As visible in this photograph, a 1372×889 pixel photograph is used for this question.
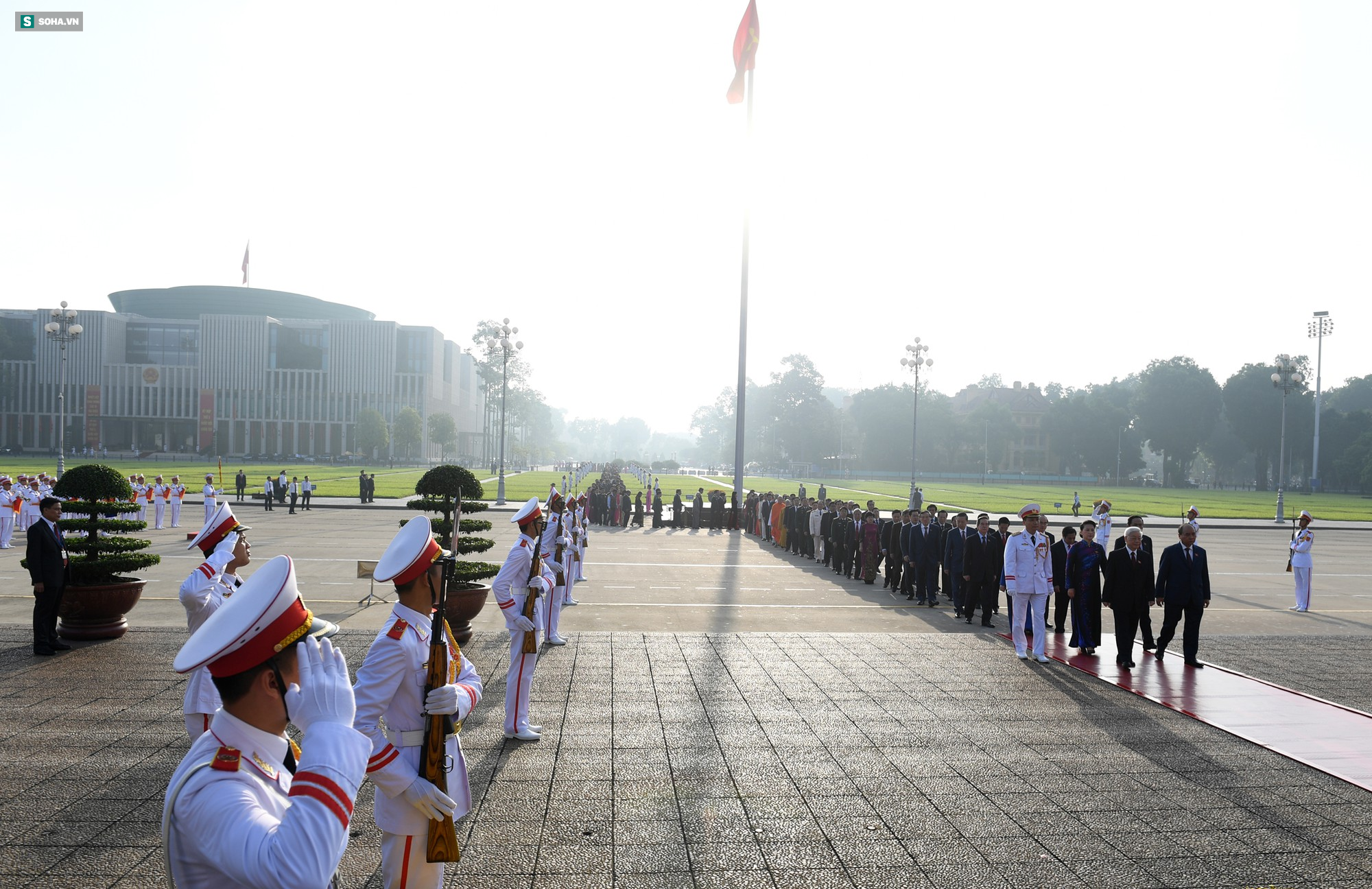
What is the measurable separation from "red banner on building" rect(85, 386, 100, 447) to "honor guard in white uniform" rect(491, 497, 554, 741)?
4511 inches

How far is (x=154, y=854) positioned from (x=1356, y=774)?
358 inches

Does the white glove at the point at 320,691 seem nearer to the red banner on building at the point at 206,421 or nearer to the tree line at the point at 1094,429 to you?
the tree line at the point at 1094,429

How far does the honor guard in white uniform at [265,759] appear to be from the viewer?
2.02 metres

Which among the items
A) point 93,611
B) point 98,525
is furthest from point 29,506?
point 93,611

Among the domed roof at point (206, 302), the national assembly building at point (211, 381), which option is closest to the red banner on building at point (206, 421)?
the national assembly building at point (211, 381)

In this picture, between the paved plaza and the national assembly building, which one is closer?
the paved plaza

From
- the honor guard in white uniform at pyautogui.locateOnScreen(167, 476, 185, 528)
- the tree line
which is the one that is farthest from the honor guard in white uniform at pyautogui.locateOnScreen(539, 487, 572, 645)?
the tree line

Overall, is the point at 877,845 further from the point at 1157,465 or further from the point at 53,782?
the point at 1157,465

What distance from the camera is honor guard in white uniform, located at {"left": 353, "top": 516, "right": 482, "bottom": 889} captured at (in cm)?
371

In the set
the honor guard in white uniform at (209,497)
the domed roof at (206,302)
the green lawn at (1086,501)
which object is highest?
the domed roof at (206,302)

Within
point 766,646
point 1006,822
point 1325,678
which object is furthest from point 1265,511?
point 1006,822

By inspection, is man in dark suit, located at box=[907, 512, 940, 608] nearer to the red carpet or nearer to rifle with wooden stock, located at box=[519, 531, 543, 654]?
the red carpet

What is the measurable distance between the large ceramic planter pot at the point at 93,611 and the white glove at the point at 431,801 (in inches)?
367

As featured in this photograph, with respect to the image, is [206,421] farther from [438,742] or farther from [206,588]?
[438,742]
